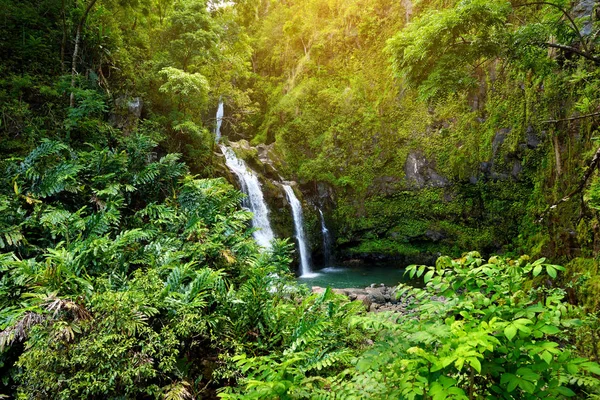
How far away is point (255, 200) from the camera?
1234 cm

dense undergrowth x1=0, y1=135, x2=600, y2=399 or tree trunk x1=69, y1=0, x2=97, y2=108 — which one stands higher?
tree trunk x1=69, y1=0, x2=97, y2=108

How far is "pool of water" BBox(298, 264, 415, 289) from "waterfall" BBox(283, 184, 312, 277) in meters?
0.51

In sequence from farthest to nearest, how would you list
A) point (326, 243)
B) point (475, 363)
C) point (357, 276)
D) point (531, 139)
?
point (326, 243)
point (357, 276)
point (531, 139)
point (475, 363)

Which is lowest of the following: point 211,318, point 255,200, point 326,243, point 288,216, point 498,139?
point 326,243

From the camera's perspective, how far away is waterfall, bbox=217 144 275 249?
11992mm

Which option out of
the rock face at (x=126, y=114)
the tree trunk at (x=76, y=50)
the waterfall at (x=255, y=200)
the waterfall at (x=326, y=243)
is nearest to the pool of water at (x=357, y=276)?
the waterfall at (x=326, y=243)

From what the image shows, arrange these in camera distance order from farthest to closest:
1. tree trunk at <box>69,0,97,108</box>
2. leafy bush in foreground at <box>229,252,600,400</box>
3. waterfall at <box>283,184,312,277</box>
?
waterfall at <box>283,184,312,277</box> → tree trunk at <box>69,0,97,108</box> → leafy bush in foreground at <box>229,252,600,400</box>

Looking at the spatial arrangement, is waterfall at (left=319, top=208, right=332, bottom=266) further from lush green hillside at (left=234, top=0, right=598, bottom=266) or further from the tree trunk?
the tree trunk

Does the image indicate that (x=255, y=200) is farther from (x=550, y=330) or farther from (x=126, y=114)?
(x=550, y=330)

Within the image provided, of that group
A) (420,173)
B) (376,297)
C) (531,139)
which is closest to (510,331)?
(376,297)

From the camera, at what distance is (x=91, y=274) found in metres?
3.53

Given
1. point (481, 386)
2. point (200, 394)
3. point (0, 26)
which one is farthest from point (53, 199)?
point (481, 386)

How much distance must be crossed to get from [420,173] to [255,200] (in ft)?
24.7

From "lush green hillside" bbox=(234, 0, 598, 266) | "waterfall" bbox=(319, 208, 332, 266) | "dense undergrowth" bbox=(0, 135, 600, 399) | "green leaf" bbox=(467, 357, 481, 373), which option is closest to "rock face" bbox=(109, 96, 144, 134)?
"dense undergrowth" bbox=(0, 135, 600, 399)
